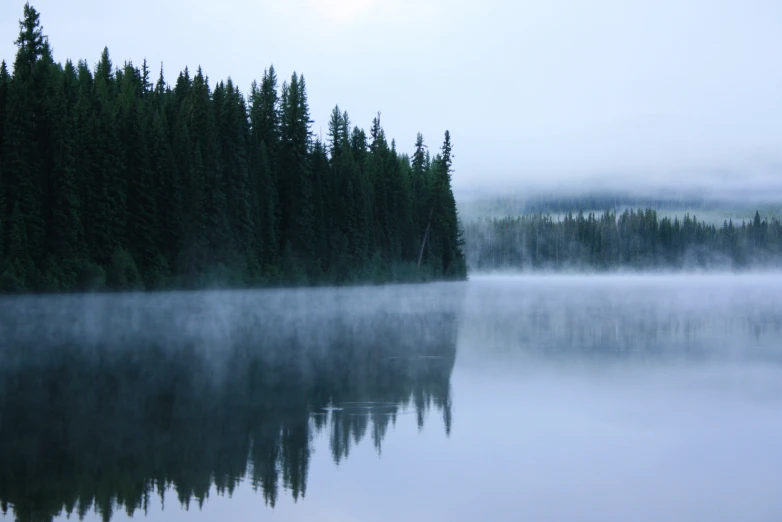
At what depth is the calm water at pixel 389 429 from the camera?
27.1 ft

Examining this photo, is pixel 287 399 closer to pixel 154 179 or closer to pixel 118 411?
pixel 118 411

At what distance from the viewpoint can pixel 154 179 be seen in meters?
61.7

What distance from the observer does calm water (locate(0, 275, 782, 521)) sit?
827cm

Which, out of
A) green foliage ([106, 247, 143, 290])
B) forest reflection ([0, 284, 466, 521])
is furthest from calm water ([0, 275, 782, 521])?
green foliage ([106, 247, 143, 290])

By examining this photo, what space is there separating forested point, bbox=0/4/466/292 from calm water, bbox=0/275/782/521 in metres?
30.6

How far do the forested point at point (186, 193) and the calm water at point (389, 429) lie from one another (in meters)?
30.6

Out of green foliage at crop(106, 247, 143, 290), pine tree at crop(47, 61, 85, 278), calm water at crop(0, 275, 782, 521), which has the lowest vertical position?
calm water at crop(0, 275, 782, 521)

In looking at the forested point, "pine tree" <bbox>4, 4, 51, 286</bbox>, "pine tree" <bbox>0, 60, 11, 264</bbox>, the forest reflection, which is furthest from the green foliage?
the forest reflection

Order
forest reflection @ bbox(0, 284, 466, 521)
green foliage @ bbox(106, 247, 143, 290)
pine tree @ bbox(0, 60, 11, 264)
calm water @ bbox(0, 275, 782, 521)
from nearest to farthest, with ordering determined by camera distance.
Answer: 1. calm water @ bbox(0, 275, 782, 521)
2. forest reflection @ bbox(0, 284, 466, 521)
3. pine tree @ bbox(0, 60, 11, 264)
4. green foliage @ bbox(106, 247, 143, 290)

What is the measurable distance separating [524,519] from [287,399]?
21.9 ft

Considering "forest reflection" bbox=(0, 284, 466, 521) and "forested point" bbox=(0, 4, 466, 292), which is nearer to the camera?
"forest reflection" bbox=(0, 284, 466, 521)

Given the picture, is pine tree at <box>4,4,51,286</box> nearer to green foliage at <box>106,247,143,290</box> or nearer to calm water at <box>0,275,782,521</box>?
green foliage at <box>106,247,143,290</box>

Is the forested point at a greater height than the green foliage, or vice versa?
the forested point

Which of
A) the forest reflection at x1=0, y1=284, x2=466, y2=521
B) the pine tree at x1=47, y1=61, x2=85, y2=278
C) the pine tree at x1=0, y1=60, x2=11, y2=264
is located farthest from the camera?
the pine tree at x1=47, y1=61, x2=85, y2=278
